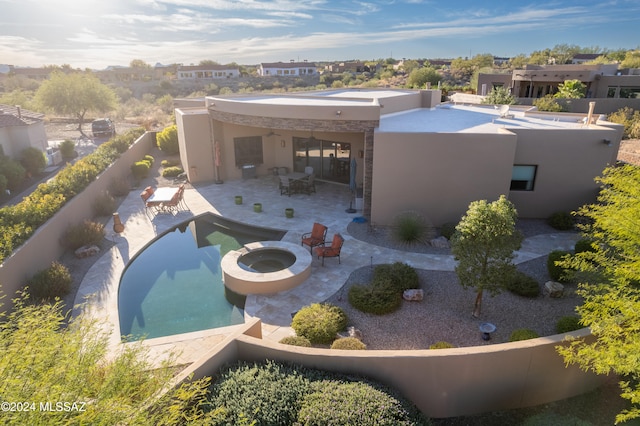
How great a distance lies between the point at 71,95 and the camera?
36938mm

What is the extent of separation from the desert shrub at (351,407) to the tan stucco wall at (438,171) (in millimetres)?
9899

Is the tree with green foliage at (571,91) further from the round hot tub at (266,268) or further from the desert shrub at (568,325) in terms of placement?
the round hot tub at (266,268)

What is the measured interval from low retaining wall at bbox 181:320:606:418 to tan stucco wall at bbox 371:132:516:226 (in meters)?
8.41

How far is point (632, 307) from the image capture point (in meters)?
5.86

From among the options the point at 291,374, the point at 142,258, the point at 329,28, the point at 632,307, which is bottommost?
the point at 142,258

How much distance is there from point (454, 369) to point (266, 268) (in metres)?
7.08

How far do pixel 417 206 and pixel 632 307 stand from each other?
384 inches

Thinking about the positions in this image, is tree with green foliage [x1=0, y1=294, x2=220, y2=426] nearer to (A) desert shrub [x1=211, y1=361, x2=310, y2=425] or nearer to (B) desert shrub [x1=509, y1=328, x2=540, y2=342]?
(A) desert shrub [x1=211, y1=361, x2=310, y2=425]

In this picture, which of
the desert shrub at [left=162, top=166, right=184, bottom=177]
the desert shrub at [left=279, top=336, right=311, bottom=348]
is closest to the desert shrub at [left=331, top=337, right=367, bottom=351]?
the desert shrub at [left=279, top=336, right=311, bottom=348]

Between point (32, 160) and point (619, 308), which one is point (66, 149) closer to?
point (32, 160)

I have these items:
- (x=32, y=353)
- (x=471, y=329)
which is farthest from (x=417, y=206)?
(x=32, y=353)

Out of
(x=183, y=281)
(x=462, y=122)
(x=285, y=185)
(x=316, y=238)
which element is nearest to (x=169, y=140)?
(x=285, y=185)

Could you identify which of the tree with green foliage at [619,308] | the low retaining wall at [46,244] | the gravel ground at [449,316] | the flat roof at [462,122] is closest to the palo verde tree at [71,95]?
the low retaining wall at [46,244]

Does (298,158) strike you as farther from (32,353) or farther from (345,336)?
(32,353)
